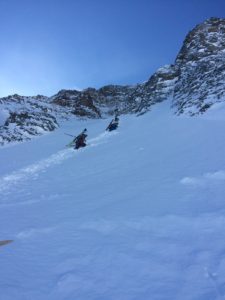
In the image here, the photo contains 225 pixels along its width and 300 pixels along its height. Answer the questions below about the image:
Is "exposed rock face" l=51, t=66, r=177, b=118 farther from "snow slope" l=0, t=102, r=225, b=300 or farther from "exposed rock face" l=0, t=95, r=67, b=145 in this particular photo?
"snow slope" l=0, t=102, r=225, b=300

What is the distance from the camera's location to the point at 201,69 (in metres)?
30.0

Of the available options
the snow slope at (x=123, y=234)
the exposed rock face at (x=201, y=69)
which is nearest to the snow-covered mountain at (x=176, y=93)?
the exposed rock face at (x=201, y=69)

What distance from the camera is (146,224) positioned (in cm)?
481

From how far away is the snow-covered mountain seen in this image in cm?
2236

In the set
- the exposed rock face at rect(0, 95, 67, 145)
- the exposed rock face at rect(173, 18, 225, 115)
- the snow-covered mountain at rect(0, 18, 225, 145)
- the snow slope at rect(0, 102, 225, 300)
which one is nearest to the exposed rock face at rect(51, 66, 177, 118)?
the snow-covered mountain at rect(0, 18, 225, 145)

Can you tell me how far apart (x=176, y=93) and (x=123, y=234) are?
91.7ft

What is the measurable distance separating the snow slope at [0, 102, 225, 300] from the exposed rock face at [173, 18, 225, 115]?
39.6 ft

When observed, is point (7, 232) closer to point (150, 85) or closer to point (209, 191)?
point (209, 191)

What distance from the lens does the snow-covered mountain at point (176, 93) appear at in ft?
73.4

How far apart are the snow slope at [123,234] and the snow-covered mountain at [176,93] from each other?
12.0 m

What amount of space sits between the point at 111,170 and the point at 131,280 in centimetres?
644

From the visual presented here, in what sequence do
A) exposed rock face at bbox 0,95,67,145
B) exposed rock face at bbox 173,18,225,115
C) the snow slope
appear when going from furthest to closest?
exposed rock face at bbox 0,95,67,145
exposed rock face at bbox 173,18,225,115
the snow slope

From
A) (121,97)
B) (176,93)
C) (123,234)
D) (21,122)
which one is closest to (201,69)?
(176,93)

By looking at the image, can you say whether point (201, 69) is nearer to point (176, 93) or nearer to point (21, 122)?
point (176, 93)
